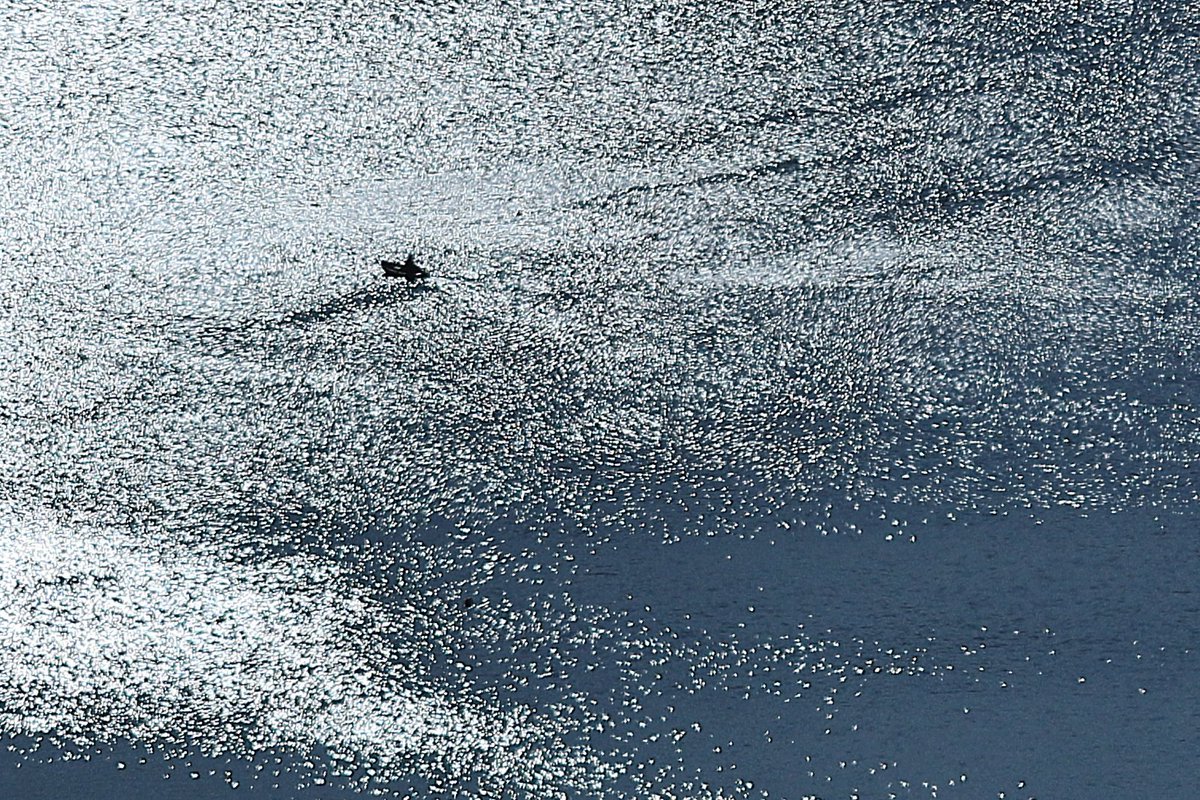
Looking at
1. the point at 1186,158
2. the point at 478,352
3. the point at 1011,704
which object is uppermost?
the point at 1186,158

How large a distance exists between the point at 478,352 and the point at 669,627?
0.47m

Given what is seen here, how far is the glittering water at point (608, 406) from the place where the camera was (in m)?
1.49

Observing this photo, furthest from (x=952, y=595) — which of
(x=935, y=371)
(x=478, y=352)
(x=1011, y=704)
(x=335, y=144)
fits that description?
(x=335, y=144)

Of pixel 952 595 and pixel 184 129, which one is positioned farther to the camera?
pixel 184 129

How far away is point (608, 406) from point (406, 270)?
14.3 inches

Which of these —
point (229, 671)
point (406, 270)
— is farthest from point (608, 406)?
point (229, 671)

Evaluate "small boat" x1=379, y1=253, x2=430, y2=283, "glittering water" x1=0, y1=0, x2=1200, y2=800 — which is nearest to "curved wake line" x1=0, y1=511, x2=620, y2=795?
"glittering water" x1=0, y1=0, x2=1200, y2=800

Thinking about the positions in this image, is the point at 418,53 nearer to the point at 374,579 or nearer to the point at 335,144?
the point at 335,144

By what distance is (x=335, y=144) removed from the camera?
1.89 m

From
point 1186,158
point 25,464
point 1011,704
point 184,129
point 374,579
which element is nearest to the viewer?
point 1011,704

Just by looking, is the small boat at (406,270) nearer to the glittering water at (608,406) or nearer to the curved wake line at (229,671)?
the glittering water at (608,406)

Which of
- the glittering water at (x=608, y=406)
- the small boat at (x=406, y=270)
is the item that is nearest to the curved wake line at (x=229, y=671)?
the glittering water at (x=608, y=406)

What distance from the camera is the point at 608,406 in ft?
5.46

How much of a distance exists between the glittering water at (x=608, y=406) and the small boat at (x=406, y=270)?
2cm
